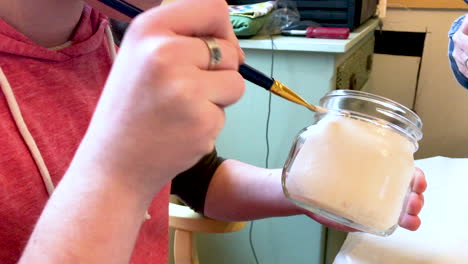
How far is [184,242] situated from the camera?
793 mm

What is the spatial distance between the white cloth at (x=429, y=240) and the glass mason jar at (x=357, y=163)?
81 mm

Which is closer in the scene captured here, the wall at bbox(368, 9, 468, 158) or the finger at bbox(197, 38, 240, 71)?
the finger at bbox(197, 38, 240, 71)

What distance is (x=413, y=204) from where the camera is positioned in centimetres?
54

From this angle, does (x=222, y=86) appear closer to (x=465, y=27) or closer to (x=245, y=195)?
(x=245, y=195)

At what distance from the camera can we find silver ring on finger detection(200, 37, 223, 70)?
327mm

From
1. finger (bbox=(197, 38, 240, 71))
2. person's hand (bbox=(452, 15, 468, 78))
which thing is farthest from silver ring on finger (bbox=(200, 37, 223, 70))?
person's hand (bbox=(452, 15, 468, 78))

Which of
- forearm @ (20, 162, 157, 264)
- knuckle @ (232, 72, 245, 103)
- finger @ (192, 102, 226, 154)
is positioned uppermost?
knuckle @ (232, 72, 245, 103)

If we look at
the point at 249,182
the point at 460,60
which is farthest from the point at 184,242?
the point at 460,60

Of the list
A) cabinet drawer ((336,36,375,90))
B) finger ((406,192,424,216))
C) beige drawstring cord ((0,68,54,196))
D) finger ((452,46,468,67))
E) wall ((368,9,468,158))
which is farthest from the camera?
wall ((368,9,468,158))

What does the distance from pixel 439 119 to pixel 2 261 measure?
4.58ft

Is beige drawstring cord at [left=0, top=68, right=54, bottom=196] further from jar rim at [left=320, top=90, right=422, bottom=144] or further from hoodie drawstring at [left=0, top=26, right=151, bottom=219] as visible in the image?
jar rim at [left=320, top=90, right=422, bottom=144]

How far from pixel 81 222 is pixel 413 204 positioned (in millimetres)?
421

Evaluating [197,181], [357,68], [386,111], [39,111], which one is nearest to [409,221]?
[386,111]

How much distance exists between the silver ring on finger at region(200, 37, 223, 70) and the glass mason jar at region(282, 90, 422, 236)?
192mm
